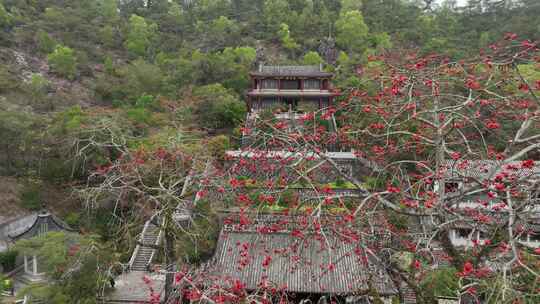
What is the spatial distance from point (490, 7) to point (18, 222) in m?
51.5

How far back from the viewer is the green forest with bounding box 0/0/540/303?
15.1 m

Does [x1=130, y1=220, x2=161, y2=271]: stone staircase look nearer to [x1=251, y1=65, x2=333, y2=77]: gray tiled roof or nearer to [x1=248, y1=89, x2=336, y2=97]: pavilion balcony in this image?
[x1=248, y1=89, x2=336, y2=97]: pavilion balcony

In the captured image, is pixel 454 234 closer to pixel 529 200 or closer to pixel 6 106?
pixel 529 200

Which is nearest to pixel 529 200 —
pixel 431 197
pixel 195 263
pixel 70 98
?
pixel 431 197

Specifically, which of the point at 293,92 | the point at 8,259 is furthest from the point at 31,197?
the point at 293,92

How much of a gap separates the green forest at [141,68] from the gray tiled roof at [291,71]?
5.71 feet

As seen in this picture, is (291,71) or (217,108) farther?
(291,71)

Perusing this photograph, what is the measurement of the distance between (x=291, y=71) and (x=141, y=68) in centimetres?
1155

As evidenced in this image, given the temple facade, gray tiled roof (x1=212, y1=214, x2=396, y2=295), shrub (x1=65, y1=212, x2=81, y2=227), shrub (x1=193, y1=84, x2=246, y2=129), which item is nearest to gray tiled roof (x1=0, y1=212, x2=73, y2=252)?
shrub (x1=65, y1=212, x2=81, y2=227)

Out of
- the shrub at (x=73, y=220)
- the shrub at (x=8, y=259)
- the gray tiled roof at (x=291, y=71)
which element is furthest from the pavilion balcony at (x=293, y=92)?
the shrub at (x=8, y=259)

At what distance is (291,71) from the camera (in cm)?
2702

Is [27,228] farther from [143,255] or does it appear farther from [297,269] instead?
[297,269]

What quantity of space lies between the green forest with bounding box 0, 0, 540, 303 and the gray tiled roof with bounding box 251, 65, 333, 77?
174 centimetres

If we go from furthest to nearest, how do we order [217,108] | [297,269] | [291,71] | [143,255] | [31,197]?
[291,71], [217,108], [31,197], [143,255], [297,269]
